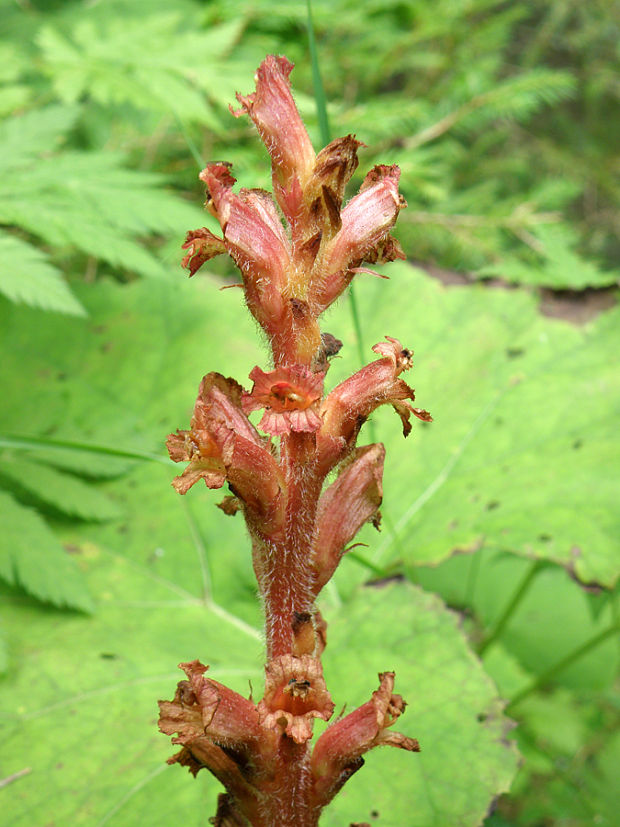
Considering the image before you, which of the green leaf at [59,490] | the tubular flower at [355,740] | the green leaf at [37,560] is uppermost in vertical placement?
the green leaf at [59,490]

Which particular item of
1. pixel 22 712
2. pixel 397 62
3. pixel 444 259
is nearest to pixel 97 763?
pixel 22 712

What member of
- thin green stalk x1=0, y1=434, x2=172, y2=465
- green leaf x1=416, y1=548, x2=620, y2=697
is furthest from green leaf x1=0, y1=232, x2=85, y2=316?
green leaf x1=416, y1=548, x2=620, y2=697

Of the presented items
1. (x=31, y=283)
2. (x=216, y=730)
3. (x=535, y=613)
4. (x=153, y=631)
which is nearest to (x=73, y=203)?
(x=31, y=283)

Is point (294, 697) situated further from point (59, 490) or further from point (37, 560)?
point (59, 490)

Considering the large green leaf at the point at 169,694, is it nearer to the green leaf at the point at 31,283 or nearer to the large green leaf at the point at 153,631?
the large green leaf at the point at 153,631

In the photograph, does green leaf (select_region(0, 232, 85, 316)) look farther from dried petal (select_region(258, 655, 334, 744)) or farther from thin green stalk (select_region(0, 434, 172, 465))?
dried petal (select_region(258, 655, 334, 744))

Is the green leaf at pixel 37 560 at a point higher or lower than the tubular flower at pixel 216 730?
higher

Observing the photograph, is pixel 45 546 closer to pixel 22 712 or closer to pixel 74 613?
pixel 74 613

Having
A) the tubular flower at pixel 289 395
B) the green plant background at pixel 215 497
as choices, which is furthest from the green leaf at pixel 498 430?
the tubular flower at pixel 289 395
